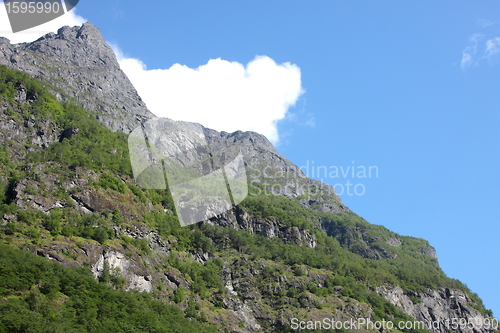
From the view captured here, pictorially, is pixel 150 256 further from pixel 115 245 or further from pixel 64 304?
pixel 64 304

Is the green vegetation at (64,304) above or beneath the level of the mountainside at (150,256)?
beneath

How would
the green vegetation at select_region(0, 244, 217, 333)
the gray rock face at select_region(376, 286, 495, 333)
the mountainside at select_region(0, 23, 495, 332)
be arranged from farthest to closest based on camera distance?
the gray rock face at select_region(376, 286, 495, 333) < the mountainside at select_region(0, 23, 495, 332) < the green vegetation at select_region(0, 244, 217, 333)

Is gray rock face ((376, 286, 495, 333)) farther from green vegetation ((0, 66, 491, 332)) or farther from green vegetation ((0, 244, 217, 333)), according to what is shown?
green vegetation ((0, 244, 217, 333))

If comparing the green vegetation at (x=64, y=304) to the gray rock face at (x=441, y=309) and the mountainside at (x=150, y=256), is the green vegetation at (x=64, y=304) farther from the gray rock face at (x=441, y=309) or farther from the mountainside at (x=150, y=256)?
the gray rock face at (x=441, y=309)

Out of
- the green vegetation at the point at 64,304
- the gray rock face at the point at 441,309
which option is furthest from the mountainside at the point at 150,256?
the gray rock face at the point at 441,309

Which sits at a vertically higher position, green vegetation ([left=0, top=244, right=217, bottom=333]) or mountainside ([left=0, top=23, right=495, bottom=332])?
mountainside ([left=0, top=23, right=495, bottom=332])

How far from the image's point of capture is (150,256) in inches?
4072

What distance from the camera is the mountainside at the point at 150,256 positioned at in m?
79.8

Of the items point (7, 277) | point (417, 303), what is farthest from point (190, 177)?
point (7, 277)

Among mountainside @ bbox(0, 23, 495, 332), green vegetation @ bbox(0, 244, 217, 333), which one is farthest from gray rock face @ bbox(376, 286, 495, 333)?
green vegetation @ bbox(0, 244, 217, 333)

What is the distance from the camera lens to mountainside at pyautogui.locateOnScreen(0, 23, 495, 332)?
262 feet

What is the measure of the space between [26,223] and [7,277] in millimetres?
22493

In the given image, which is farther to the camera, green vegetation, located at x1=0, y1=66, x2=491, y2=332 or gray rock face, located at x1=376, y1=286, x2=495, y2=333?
gray rock face, located at x1=376, y1=286, x2=495, y2=333

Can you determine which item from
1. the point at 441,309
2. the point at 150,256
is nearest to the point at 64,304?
the point at 150,256
